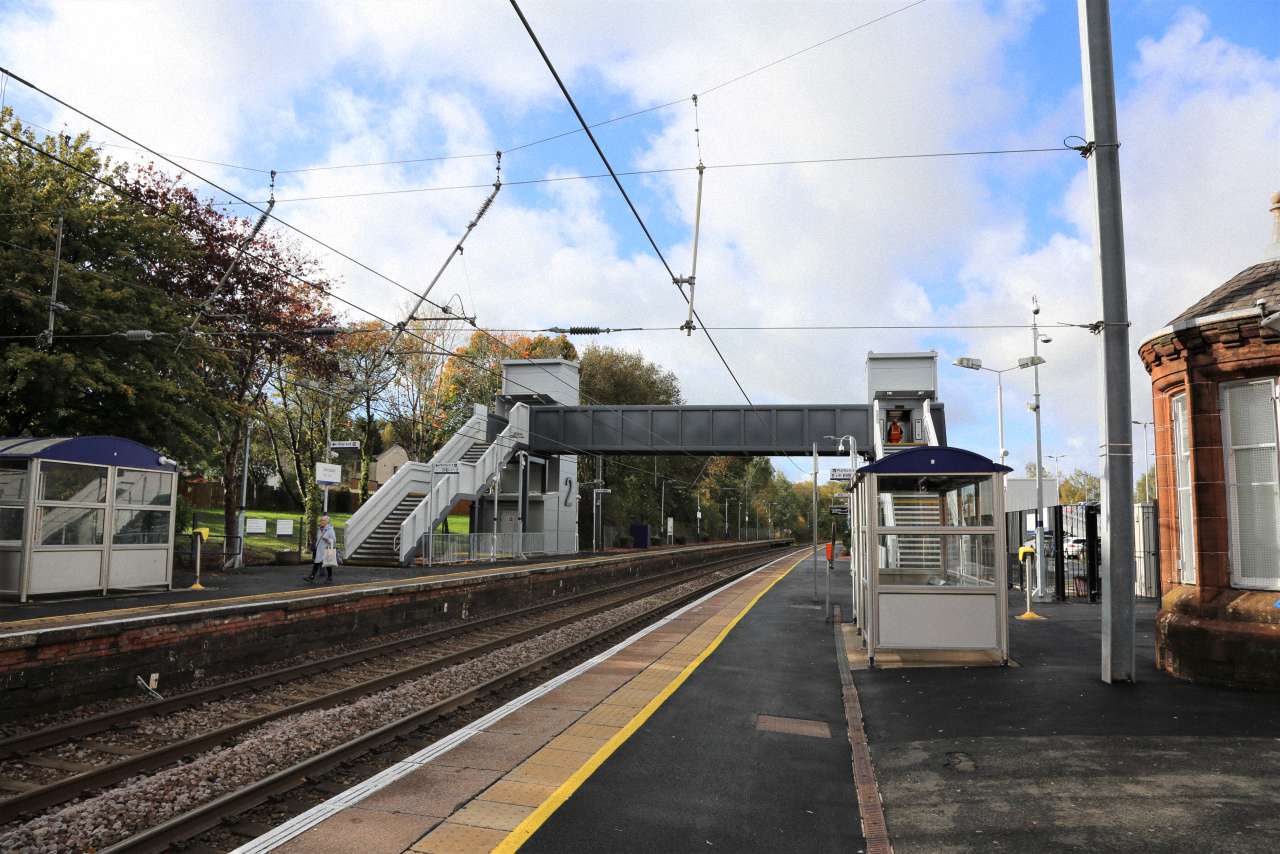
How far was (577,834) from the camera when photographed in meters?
5.47

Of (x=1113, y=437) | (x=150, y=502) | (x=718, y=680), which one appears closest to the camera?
(x=1113, y=437)

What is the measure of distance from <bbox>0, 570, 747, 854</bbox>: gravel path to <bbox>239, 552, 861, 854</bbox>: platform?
145 cm

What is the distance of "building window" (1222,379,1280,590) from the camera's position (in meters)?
9.62

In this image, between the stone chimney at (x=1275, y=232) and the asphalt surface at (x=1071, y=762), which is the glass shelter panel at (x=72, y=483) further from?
the stone chimney at (x=1275, y=232)

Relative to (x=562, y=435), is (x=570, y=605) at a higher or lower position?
lower

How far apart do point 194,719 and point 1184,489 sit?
12052 millimetres

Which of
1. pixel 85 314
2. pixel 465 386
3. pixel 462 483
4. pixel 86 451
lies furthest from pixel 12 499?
pixel 465 386

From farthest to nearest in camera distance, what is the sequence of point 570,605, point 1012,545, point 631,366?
point 631,366 < point 1012,545 < point 570,605

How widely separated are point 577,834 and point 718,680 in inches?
227

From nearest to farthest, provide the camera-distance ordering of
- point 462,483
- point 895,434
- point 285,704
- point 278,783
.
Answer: point 278,783 → point 285,704 → point 462,483 → point 895,434

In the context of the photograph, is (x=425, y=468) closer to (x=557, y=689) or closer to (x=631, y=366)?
(x=557, y=689)

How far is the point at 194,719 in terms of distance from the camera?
9406 millimetres

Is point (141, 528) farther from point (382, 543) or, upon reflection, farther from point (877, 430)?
point (877, 430)

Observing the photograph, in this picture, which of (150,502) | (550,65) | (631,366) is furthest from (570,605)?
(631,366)
